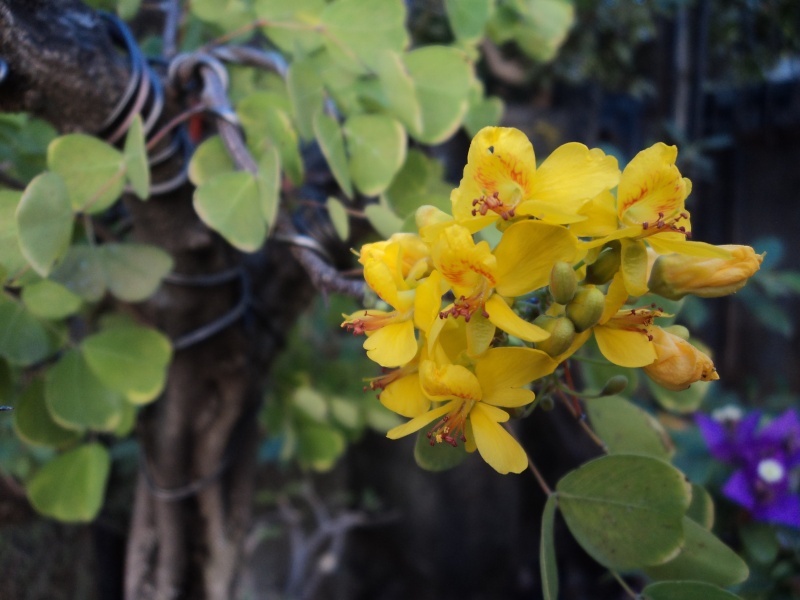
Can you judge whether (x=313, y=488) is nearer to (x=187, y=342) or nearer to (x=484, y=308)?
(x=187, y=342)

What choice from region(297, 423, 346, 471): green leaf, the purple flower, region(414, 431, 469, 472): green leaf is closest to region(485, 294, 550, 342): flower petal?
region(414, 431, 469, 472): green leaf

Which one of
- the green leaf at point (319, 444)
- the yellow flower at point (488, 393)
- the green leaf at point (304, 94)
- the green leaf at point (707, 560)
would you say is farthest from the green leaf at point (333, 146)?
the green leaf at point (319, 444)

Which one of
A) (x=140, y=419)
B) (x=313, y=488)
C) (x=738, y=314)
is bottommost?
(x=313, y=488)

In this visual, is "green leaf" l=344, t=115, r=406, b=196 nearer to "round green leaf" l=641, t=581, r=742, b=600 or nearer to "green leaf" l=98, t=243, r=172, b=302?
"green leaf" l=98, t=243, r=172, b=302

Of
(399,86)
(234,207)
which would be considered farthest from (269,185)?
(399,86)

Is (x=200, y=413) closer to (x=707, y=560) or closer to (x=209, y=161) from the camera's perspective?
(x=209, y=161)

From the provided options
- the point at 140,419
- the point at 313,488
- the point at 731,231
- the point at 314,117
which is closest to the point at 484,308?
the point at 314,117
